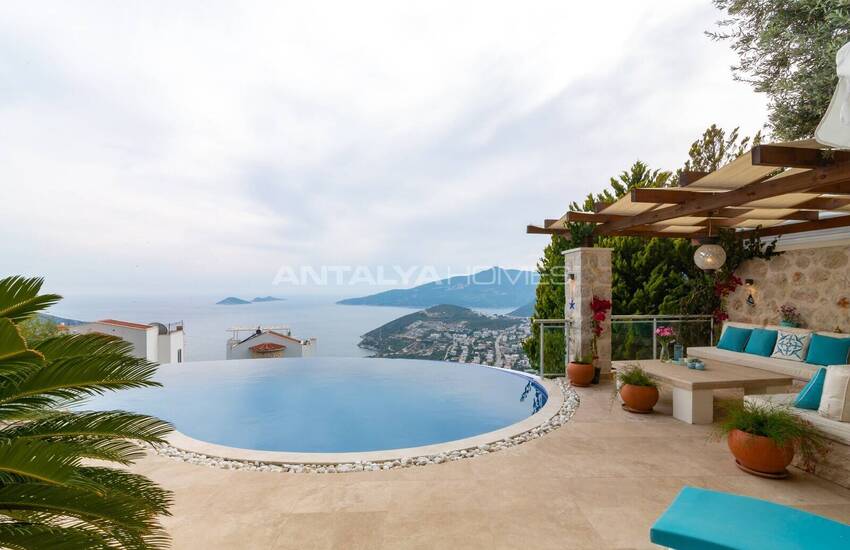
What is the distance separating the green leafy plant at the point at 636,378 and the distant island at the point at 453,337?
3303mm

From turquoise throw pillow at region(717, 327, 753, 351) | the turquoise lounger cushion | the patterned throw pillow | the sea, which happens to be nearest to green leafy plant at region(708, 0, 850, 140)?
the patterned throw pillow

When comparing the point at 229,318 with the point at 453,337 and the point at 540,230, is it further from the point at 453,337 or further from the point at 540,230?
the point at 540,230

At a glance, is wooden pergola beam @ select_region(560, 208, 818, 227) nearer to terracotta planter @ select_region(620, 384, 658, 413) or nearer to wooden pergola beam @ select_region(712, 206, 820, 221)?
wooden pergola beam @ select_region(712, 206, 820, 221)

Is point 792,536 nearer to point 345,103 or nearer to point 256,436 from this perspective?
point 256,436

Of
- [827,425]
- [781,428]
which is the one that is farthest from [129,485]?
[827,425]

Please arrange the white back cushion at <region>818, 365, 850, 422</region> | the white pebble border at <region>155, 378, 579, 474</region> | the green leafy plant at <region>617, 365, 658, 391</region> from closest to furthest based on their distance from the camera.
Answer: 1. the white back cushion at <region>818, 365, 850, 422</region>
2. the white pebble border at <region>155, 378, 579, 474</region>
3. the green leafy plant at <region>617, 365, 658, 391</region>

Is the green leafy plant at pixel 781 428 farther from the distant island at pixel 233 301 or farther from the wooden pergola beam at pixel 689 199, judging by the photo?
the distant island at pixel 233 301

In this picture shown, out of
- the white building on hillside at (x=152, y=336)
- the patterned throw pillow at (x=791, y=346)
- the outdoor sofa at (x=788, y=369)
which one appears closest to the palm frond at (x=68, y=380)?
the outdoor sofa at (x=788, y=369)

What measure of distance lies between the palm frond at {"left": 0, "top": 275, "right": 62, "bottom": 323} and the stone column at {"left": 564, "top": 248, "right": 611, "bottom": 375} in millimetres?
7583

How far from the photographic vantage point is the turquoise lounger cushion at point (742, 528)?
2125mm

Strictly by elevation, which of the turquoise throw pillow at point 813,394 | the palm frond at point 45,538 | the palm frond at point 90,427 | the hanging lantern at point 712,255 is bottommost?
the turquoise throw pillow at point 813,394

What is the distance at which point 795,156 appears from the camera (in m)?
A: 4.05

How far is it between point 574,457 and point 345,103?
797 centimetres

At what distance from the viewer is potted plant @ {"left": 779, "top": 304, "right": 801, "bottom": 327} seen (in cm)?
771
